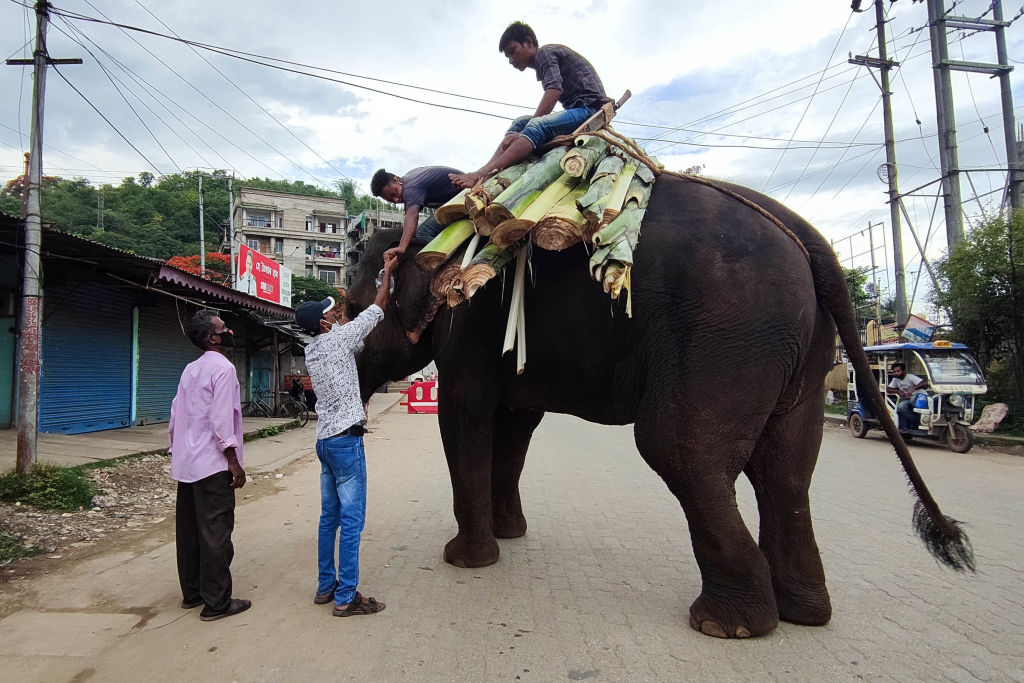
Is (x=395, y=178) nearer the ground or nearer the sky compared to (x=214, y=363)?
nearer the sky

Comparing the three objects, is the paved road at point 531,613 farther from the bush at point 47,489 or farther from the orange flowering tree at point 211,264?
the orange flowering tree at point 211,264

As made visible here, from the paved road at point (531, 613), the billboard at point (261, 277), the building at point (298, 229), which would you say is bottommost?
the paved road at point (531, 613)

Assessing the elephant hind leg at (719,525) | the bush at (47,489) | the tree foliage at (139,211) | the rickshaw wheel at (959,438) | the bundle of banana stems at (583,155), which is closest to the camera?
the elephant hind leg at (719,525)

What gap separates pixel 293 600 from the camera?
3.29 metres

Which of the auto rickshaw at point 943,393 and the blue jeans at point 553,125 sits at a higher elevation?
the blue jeans at point 553,125

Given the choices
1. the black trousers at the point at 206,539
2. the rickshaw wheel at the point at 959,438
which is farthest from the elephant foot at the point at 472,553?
the rickshaw wheel at the point at 959,438

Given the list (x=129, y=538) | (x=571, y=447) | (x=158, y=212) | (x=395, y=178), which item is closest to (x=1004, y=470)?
(x=571, y=447)

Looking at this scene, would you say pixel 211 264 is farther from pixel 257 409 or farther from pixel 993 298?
pixel 993 298

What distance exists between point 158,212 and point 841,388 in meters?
37.0

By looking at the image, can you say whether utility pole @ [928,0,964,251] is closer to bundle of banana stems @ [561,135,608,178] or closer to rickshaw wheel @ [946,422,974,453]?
rickshaw wheel @ [946,422,974,453]

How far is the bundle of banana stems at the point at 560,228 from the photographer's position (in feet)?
8.96

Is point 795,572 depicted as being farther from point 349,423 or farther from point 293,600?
point 293,600

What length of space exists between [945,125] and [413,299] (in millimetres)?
16636

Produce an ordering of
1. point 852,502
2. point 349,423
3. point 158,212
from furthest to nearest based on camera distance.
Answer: point 158,212, point 852,502, point 349,423
